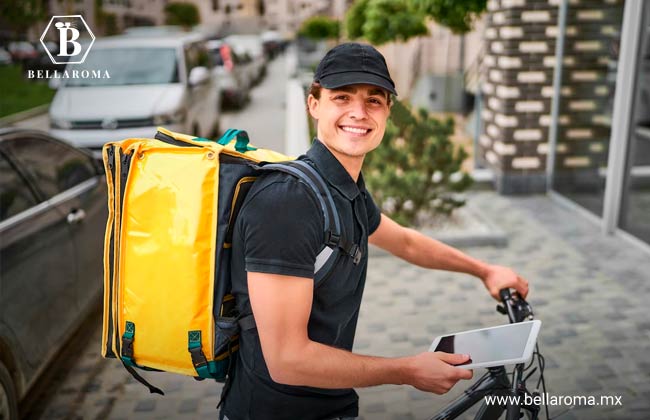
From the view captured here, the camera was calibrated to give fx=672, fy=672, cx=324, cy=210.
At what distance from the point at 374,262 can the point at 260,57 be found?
Answer: 23698mm

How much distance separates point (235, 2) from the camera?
187 feet

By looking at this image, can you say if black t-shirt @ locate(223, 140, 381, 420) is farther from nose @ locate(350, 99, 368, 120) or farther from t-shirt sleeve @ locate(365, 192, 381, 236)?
t-shirt sleeve @ locate(365, 192, 381, 236)

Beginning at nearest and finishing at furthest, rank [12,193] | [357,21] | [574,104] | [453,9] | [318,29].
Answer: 1. [12,193]
2. [453,9]
3. [574,104]
4. [357,21]
5. [318,29]

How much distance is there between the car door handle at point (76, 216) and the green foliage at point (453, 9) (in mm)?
3480

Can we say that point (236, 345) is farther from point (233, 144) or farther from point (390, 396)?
point (390, 396)

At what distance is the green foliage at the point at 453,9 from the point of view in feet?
18.9

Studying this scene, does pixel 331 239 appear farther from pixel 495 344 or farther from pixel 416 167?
pixel 416 167

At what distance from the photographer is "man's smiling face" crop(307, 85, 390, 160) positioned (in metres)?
1.77

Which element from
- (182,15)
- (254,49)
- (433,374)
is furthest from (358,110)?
(182,15)

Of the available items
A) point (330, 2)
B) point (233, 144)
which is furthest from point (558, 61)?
point (330, 2)

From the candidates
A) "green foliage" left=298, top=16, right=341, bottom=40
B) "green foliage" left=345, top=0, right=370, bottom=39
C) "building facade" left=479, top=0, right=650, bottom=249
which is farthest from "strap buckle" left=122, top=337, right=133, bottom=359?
"green foliage" left=298, top=16, right=341, bottom=40

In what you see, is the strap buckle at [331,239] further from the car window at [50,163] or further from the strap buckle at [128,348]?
the car window at [50,163]

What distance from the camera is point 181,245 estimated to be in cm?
A: 169

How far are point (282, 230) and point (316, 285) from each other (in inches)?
8.1
